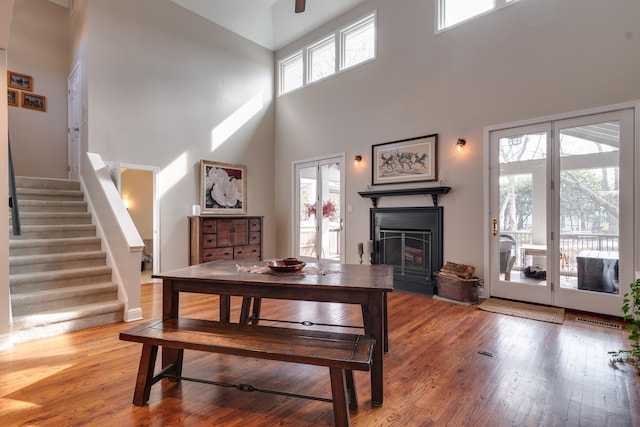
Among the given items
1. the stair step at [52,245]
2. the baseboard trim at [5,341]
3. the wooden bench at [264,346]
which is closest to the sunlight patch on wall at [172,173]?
the stair step at [52,245]

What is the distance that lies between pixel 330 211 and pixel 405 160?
1824mm

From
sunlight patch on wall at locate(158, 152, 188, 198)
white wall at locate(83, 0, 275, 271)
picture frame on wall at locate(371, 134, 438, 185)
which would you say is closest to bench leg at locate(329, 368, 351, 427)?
picture frame on wall at locate(371, 134, 438, 185)

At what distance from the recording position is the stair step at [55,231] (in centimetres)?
383

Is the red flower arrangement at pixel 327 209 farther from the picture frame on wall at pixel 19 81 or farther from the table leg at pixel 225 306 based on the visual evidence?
the picture frame on wall at pixel 19 81

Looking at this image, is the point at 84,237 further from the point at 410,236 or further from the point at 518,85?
the point at 518,85

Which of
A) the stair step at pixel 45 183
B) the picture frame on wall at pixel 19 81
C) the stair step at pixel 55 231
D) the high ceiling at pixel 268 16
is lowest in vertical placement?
the stair step at pixel 55 231

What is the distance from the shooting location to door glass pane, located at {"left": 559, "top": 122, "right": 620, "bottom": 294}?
3.46m

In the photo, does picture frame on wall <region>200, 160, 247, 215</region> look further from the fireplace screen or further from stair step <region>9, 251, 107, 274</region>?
the fireplace screen

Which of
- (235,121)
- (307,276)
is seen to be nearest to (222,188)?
(235,121)

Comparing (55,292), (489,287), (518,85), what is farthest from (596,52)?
(55,292)

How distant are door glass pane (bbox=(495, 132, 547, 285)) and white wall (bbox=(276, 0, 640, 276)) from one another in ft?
0.90

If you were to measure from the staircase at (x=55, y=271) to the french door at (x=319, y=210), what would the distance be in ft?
11.8

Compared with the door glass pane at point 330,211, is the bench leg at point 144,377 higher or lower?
lower

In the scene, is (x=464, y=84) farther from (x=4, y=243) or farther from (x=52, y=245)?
(x=52, y=245)
